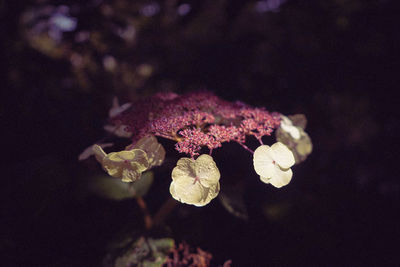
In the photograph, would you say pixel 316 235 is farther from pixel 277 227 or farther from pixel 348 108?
pixel 348 108

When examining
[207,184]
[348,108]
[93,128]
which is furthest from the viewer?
[348,108]

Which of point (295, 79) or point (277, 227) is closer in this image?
point (277, 227)

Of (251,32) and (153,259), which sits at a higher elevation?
(251,32)

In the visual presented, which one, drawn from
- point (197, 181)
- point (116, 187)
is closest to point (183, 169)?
point (197, 181)

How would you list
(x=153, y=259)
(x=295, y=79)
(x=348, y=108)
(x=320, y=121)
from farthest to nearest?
(x=348, y=108) < (x=320, y=121) < (x=295, y=79) < (x=153, y=259)

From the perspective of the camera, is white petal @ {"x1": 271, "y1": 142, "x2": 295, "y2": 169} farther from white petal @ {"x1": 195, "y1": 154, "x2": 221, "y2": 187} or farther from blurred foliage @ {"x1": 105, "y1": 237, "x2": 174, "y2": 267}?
blurred foliage @ {"x1": 105, "y1": 237, "x2": 174, "y2": 267}

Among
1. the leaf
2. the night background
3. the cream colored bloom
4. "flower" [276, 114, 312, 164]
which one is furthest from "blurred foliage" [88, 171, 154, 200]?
"flower" [276, 114, 312, 164]

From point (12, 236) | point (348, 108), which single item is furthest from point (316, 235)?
point (348, 108)

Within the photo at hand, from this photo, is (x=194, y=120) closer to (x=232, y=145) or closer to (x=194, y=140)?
(x=194, y=140)
